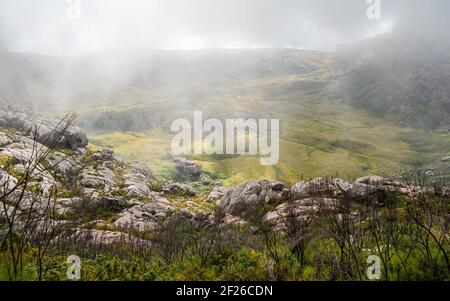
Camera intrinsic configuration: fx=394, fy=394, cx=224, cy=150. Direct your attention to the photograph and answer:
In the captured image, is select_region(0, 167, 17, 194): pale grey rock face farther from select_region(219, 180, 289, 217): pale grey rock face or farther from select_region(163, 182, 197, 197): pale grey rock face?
select_region(163, 182, 197, 197): pale grey rock face

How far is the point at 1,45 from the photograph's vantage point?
14950cm

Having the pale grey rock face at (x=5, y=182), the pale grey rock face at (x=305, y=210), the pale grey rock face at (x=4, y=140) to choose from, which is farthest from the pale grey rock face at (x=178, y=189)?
the pale grey rock face at (x=305, y=210)

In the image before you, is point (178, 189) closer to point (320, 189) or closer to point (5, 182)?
point (320, 189)

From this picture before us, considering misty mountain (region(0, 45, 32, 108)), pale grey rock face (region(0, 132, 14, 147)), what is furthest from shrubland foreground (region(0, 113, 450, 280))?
misty mountain (region(0, 45, 32, 108))

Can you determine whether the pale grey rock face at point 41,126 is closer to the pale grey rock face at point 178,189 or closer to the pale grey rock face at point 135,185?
the pale grey rock face at point 135,185

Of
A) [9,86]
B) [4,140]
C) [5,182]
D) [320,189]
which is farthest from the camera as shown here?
[9,86]

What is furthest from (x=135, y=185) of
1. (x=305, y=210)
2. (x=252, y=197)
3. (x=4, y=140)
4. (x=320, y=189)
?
(x=320, y=189)

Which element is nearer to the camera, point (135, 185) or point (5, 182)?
point (5, 182)

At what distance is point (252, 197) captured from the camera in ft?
219

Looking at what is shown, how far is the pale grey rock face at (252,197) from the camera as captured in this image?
203 feet

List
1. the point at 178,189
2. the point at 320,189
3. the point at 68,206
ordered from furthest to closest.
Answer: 1. the point at 178,189
2. the point at 68,206
3. the point at 320,189
